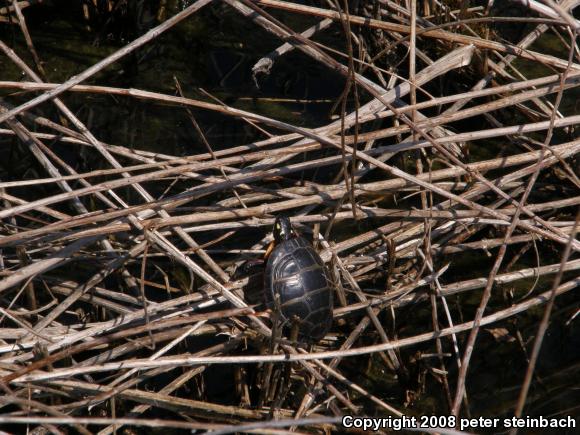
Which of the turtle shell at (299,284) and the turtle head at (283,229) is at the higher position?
the turtle head at (283,229)

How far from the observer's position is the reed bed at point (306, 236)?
2539 millimetres

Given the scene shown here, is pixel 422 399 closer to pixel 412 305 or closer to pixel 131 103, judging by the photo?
pixel 412 305

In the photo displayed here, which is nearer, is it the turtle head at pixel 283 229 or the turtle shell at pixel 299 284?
the turtle shell at pixel 299 284

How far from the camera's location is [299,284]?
275 cm

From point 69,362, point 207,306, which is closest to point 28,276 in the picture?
Result: point 69,362

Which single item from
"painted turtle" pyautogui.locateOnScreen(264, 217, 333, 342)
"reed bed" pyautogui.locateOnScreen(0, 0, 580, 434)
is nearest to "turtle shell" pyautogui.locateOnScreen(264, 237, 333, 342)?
"painted turtle" pyautogui.locateOnScreen(264, 217, 333, 342)

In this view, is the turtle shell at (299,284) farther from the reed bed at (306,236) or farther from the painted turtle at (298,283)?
the reed bed at (306,236)

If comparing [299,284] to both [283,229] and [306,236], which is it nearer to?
[283,229]

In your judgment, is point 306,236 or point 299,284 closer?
point 299,284

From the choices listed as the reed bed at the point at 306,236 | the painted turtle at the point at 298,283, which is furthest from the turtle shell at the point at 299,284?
the reed bed at the point at 306,236

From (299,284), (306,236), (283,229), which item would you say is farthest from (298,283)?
(306,236)

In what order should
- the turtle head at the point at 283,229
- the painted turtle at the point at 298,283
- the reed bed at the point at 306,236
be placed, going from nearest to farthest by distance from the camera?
the reed bed at the point at 306,236
the painted turtle at the point at 298,283
the turtle head at the point at 283,229

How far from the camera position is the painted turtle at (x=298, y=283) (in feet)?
8.77

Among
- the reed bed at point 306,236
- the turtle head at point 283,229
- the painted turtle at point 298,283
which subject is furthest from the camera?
the turtle head at point 283,229
